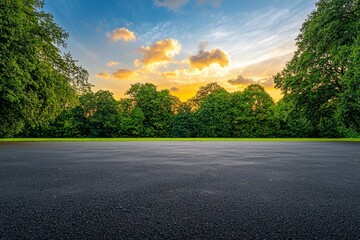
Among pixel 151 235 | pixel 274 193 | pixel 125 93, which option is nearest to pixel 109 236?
pixel 151 235

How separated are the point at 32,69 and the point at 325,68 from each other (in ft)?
94.4

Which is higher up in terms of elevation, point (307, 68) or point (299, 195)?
point (307, 68)

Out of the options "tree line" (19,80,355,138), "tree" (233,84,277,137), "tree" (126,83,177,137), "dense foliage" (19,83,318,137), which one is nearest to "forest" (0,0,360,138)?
"tree line" (19,80,355,138)

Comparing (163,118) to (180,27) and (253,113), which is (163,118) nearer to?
(253,113)

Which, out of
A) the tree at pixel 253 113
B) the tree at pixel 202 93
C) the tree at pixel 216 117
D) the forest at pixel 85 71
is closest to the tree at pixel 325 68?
the forest at pixel 85 71

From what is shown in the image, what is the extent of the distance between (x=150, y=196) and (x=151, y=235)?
6.11 feet

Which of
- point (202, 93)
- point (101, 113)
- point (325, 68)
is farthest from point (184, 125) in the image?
point (325, 68)

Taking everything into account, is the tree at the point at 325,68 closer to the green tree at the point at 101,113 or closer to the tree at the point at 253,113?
the tree at the point at 253,113

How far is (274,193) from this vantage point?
495 cm

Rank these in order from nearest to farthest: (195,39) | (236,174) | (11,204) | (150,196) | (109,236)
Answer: (109,236)
(11,204)
(150,196)
(236,174)
(195,39)

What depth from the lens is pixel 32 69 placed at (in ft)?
68.1

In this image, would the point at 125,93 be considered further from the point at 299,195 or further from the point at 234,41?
the point at 299,195

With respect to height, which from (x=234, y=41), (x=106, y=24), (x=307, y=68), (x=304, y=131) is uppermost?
(x=106, y=24)

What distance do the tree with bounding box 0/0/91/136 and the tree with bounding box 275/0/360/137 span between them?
77.3 feet
